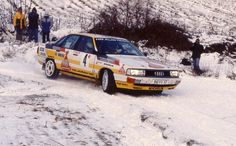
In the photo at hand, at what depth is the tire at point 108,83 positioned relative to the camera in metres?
11.3

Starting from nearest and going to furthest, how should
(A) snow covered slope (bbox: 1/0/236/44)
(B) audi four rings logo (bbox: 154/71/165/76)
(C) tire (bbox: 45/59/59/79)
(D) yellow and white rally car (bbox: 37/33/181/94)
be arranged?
(D) yellow and white rally car (bbox: 37/33/181/94) → (B) audi four rings logo (bbox: 154/71/165/76) → (C) tire (bbox: 45/59/59/79) → (A) snow covered slope (bbox: 1/0/236/44)

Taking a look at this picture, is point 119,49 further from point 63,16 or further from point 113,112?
point 63,16

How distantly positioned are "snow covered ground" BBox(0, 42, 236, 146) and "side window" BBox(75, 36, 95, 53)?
3.00 ft

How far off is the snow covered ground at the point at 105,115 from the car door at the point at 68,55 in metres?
0.44

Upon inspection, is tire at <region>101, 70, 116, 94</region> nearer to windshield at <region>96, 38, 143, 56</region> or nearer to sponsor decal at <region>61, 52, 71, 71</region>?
windshield at <region>96, 38, 143, 56</region>

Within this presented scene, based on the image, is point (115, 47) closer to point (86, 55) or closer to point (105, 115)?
point (86, 55)

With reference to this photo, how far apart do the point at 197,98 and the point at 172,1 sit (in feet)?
98.6

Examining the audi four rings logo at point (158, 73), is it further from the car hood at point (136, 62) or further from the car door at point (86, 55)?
the car door at point (86, 55)

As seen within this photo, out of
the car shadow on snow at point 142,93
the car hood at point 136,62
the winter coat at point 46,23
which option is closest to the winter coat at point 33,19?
the winter coat at point 46,23

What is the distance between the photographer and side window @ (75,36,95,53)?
12.2 metres

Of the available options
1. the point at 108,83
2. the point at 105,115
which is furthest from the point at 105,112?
the point at 108,83

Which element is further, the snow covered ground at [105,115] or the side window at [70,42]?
the side window at [70,42]

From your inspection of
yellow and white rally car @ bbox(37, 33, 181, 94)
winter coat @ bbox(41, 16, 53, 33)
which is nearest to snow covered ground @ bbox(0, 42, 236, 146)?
yellow and white rally car @ bbox(37, 33, 181, 94)

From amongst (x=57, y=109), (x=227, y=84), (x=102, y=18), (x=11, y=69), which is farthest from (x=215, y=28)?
(x=57, y=109)
